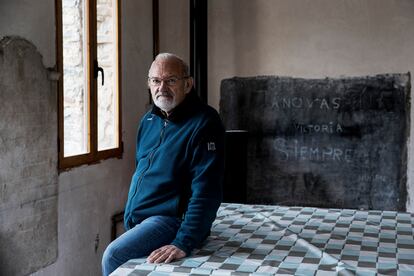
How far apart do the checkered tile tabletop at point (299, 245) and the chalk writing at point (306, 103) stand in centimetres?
200

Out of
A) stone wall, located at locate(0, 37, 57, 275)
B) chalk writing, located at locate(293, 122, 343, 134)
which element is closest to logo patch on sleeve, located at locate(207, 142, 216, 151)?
stone wall, located at locate(0, 37, 57, 275)

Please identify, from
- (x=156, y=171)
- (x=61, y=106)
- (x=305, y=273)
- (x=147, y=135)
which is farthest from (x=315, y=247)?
(x=61, y=106)

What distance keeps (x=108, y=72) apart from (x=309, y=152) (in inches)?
79.4

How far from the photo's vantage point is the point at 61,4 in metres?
3.43

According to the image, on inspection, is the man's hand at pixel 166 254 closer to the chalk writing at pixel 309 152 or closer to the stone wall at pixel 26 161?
the stone wall at pixel 26 161

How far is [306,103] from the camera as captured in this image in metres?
5.00

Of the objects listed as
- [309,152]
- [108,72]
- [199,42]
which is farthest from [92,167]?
[309,152]

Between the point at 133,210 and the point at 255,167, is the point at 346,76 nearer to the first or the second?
the point at 255,167

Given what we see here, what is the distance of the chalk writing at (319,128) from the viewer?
4.94 m

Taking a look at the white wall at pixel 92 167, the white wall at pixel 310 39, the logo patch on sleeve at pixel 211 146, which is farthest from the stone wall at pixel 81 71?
the logo patch on sleeve at pixel 211 146

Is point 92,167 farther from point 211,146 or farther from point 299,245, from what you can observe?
point 299,245

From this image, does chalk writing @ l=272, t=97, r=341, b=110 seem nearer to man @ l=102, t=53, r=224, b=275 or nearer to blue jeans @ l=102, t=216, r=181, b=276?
man @ l=102, t=53, r=224, b=275

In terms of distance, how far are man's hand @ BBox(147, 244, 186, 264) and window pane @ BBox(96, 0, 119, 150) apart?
6.52 feet

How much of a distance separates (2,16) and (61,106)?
2.45 feet
